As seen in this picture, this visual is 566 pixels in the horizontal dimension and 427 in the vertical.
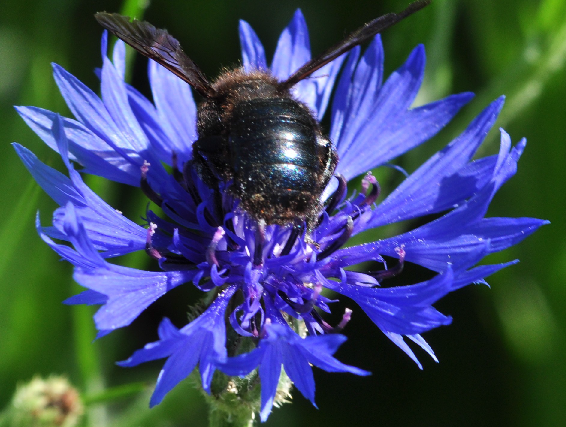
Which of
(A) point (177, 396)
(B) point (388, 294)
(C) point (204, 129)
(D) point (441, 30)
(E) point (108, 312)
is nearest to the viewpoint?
(E) point (108, 312)

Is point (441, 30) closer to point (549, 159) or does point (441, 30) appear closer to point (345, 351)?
point (549, 159)

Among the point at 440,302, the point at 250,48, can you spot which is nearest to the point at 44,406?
the point at 250,48

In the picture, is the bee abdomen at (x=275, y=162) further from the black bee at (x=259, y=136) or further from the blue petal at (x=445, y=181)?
the blue petal at (x=445, y=181)

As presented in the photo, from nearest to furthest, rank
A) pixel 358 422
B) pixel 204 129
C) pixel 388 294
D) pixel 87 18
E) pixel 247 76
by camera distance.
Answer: pixel 388 294 → pixel 204 129 → pixel 247 76 → pixel 358 422 → pixel 87 18

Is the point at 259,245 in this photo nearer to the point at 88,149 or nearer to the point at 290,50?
the point at 88,149

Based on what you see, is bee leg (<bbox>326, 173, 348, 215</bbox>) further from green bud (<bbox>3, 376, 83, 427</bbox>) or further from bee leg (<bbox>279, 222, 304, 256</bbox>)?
green bud (<bbox>3, 376, 83, 427</bbox>)

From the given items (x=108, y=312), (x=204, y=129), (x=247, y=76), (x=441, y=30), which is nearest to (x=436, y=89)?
(x=441, y=30)

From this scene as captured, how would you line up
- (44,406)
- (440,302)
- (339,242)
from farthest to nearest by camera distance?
(440,302) < (44,406) < (339,242)
